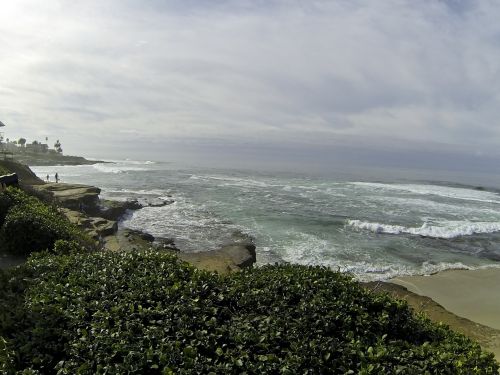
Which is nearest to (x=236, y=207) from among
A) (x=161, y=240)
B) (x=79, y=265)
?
(x=161, y=240)

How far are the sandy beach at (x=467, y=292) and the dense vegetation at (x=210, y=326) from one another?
8.15 meters

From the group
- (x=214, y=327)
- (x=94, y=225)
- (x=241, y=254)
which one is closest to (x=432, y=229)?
(x=241, y=254)

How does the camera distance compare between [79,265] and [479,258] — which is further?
[479,258]

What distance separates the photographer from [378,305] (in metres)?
5.15

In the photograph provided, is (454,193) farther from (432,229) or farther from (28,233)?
(28,233)

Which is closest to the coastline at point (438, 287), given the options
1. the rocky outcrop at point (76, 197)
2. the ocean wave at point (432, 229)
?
the rocky outcrop at point (76, 197)

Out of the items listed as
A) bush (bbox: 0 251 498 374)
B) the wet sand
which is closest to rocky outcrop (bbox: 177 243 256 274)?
the wet sand

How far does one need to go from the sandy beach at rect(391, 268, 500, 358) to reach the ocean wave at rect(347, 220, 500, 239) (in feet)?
23.0

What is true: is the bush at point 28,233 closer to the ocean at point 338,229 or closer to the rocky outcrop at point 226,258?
the rocky outcrop at point 226,258

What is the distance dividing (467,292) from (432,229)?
458 inches

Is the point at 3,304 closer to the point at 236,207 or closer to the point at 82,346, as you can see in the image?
the point at 82,346

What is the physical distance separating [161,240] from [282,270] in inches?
577

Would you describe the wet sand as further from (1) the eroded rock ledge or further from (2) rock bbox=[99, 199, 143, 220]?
(2) rock bbox=[99, 199, 143, 220]

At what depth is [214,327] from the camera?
14.1ft
